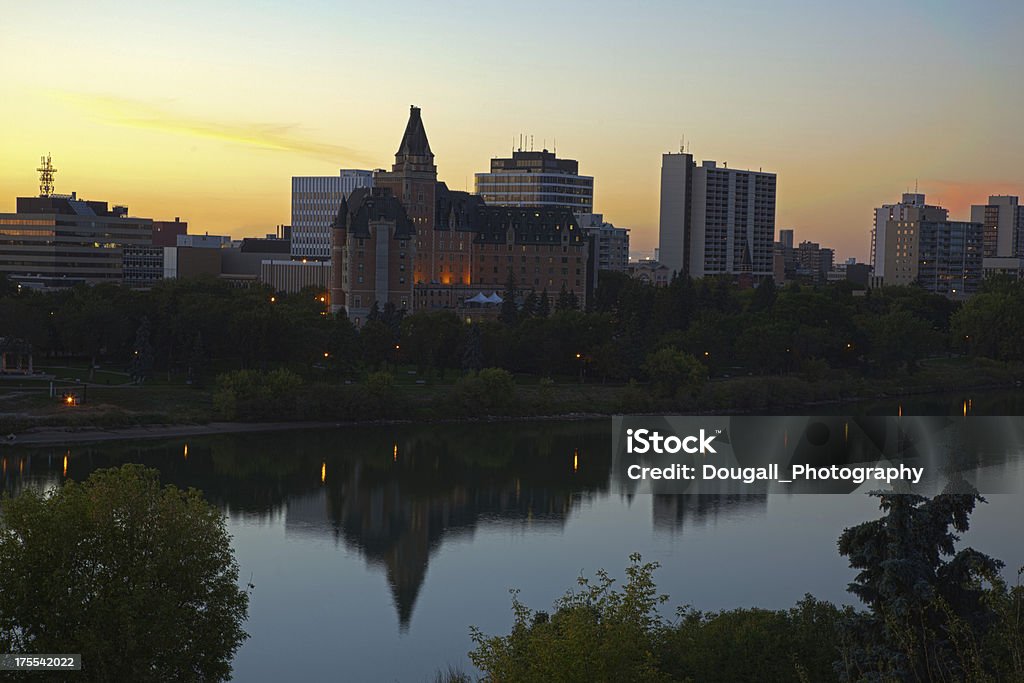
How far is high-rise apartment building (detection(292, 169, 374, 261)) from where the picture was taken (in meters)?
106

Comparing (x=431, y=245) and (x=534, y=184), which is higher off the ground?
(x=534, y=184)

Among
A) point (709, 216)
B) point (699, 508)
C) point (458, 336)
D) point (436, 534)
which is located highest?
point (709, 216)

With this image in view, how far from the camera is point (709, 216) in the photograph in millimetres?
128250

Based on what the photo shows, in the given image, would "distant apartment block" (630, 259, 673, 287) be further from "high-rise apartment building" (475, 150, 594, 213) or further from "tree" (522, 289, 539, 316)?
"tree" (522, 289, 539, 316)

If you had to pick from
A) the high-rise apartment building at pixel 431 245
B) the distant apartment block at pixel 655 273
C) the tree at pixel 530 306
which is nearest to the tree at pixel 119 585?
the tree at pixel 530 306

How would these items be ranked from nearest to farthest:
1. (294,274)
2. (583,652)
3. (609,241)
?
(583,652) → (294,274) → (609,241)

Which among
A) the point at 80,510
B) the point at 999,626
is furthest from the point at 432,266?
the point at 999,626

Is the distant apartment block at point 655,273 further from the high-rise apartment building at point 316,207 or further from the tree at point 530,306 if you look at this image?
the tree at point 530,306

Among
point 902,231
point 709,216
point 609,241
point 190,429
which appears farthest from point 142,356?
point 902,231

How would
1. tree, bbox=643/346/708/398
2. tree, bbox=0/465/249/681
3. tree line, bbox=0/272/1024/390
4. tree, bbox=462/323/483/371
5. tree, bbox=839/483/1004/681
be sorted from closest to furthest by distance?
tree, bbox=839/483/1004/681 < tree, bbox=0/465/249/681 < tree line, bbox=0/272/1024/390 < tree, bbox=643/346/708/398 < tree, bbox=462/323/483/371

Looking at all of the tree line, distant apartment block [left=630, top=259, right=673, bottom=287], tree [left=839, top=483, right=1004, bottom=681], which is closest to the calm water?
the tree line

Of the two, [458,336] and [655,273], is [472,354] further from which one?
[655,273]

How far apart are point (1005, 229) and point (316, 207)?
3403 inches

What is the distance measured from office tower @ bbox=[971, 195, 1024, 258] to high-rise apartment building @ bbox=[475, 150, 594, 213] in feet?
189
